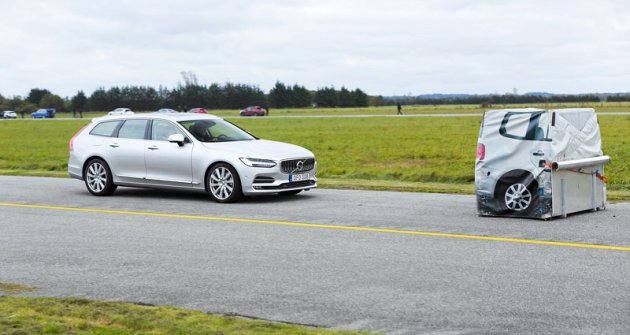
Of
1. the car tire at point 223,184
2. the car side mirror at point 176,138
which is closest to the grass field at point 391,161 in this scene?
the car tire at point 223,184

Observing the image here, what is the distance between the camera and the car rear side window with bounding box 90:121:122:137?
15414 mm

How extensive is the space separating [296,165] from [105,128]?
3.98 m

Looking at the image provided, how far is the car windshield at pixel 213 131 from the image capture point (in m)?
14.4

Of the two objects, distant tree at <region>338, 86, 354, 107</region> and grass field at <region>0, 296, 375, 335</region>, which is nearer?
grass field at <region>0, 296, 375, 335</region>

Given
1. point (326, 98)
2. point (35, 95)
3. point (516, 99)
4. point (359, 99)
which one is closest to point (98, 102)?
point (35, 95)

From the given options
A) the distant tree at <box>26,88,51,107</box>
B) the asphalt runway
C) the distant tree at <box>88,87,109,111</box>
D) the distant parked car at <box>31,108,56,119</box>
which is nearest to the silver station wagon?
the asphalt runway

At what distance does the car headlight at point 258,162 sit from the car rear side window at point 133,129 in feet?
7.93

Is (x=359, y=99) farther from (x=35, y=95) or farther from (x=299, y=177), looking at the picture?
(x=299, y=177)

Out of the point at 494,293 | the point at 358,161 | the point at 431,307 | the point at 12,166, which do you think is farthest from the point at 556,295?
the point at 12,166

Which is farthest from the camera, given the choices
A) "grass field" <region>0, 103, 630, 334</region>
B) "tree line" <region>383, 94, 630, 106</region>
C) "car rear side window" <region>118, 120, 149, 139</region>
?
"tree line" <region>383, 94, 630, 106</region>

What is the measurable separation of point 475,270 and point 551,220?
3.71 metres

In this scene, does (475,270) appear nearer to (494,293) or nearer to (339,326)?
A: (494,293)

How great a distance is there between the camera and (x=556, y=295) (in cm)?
648

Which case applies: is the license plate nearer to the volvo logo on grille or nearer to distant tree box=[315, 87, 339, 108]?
the volvo logo on grille
